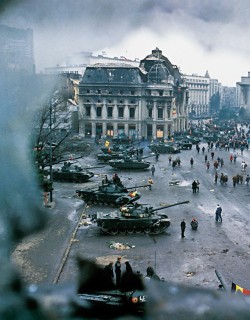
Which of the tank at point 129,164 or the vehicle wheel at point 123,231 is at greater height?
the tank at point 129,164

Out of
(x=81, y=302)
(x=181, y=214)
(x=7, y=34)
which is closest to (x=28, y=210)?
(x=181, y=214)

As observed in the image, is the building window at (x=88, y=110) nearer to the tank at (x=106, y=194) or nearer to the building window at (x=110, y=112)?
the building window at (x=110, y=112)

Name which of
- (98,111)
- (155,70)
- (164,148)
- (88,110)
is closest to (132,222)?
(164,148)

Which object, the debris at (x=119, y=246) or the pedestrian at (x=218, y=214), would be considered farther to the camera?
the pedestrian at (x=218, y=214)

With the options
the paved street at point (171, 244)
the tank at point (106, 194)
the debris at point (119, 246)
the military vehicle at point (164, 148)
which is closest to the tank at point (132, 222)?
the paved street at point (171, 244)

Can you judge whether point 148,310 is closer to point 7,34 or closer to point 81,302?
point 81,302

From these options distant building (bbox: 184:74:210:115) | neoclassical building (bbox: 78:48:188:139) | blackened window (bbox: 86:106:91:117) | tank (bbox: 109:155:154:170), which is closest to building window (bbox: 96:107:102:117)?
neoclassical building (bbox: 78:48:188:139)

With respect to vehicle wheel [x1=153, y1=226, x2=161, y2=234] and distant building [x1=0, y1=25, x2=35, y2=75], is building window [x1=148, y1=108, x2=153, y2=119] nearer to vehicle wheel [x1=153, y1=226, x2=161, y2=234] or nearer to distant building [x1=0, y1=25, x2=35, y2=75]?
vehicle wheel [x1=153, y1=226, x2=161, y2=234]
